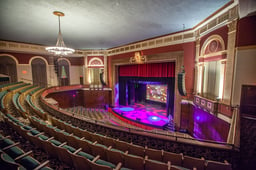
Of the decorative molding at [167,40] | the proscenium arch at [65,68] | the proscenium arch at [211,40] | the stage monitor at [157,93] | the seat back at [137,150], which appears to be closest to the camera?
the seat back at [137,150]

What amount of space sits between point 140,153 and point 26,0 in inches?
205

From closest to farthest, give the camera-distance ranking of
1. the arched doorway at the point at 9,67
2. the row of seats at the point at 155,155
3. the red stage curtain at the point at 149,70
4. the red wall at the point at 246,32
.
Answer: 1. the row of seats at the point at 155,155
2. the red wall at the point at 246,32
3. the red stage curtain at the point at 149,70
4. the arched doorway at the point at 9,67

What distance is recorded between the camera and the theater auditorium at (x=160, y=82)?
91.4 inches

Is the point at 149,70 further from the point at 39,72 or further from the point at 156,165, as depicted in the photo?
the point at 39,72

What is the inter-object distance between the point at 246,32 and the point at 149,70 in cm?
579

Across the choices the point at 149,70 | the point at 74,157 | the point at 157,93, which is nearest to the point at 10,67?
the point at 149,70

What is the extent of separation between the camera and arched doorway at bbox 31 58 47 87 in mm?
9617

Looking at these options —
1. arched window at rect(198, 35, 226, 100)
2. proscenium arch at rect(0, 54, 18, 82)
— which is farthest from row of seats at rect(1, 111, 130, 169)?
proscenium arch at rect(0, 54, 18, 82)

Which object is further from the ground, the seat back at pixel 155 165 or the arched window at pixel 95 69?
the arched window at pixel 95 69

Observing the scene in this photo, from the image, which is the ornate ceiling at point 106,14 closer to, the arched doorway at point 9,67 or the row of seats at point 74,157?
the row of seats at point 74,157

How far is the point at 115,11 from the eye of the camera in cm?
395

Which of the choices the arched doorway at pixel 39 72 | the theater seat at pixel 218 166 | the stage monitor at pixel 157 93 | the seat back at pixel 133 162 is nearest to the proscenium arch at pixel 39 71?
the arched doorway at pixel 39 72

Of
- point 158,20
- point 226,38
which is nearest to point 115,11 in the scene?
point 158,20

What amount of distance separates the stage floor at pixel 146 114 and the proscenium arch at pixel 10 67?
7.96m
